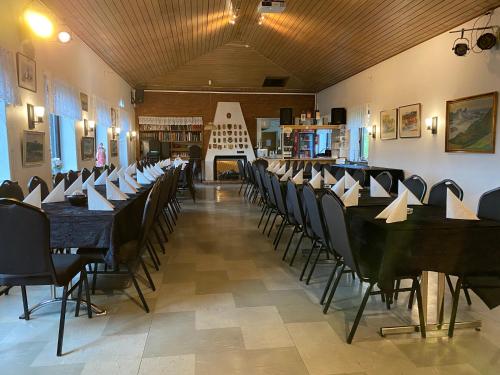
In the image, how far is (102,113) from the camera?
9.14m

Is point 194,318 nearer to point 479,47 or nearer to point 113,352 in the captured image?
point 113,352

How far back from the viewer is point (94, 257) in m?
2.84

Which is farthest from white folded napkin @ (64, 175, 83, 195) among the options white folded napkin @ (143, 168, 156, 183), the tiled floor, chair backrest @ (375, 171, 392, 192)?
chair backrest @ (375, 171, 392, 192)

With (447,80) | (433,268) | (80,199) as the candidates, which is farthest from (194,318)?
(447,80)

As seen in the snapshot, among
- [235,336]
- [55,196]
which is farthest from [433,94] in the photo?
[55,196]

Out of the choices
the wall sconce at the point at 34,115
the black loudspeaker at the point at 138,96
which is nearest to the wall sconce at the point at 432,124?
the wall sconce at the point at 34,115

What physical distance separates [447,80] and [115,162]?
27.3 feet

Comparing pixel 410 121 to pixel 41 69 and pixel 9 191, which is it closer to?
pixel 41 69

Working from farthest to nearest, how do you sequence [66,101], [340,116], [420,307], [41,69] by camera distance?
[340,116], [66,101], [41,69], [420,307]

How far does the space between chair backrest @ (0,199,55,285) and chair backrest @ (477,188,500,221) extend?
308 centimetres

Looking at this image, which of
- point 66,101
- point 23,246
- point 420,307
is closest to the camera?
point 23,246

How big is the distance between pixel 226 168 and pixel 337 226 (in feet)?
39.5

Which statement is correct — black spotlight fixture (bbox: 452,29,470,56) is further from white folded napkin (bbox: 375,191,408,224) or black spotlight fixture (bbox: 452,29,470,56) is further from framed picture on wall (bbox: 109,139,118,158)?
framed picture on wall (bbox: 109,139,118,158)

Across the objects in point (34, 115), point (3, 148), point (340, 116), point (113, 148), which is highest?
point (340, 116)
